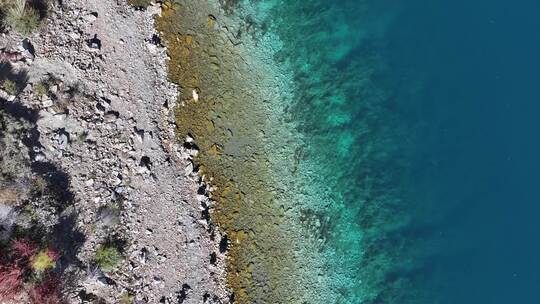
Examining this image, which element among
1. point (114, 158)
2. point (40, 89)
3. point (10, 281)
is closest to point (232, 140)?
point (114, 158)

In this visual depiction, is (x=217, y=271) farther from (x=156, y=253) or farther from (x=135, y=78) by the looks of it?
(x=135, y=78)

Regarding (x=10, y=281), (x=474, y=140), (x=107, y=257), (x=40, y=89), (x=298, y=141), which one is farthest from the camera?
(x=474, y=140)

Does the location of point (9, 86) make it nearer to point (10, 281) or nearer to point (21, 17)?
Answer: point (21, 17)

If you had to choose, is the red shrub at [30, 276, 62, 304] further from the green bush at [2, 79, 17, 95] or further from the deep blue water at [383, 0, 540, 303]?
the deep blue water at [383, 0, 540, 303]

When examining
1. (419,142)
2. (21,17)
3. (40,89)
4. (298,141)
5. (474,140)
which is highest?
(474,140)

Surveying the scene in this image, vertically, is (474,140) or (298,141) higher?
(474,140)

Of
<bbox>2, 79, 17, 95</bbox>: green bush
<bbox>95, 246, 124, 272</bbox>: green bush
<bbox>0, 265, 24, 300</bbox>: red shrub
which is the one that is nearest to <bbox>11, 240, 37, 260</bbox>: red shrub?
<bbox>0, 265, 24, 300</bbox>: red shrub

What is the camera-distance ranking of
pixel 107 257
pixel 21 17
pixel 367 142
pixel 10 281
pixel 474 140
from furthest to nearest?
1. pixel 474 140
2. pixel 367 142
3. pixel 107 257
4. pixel 21 17
5. pixel 10 281
